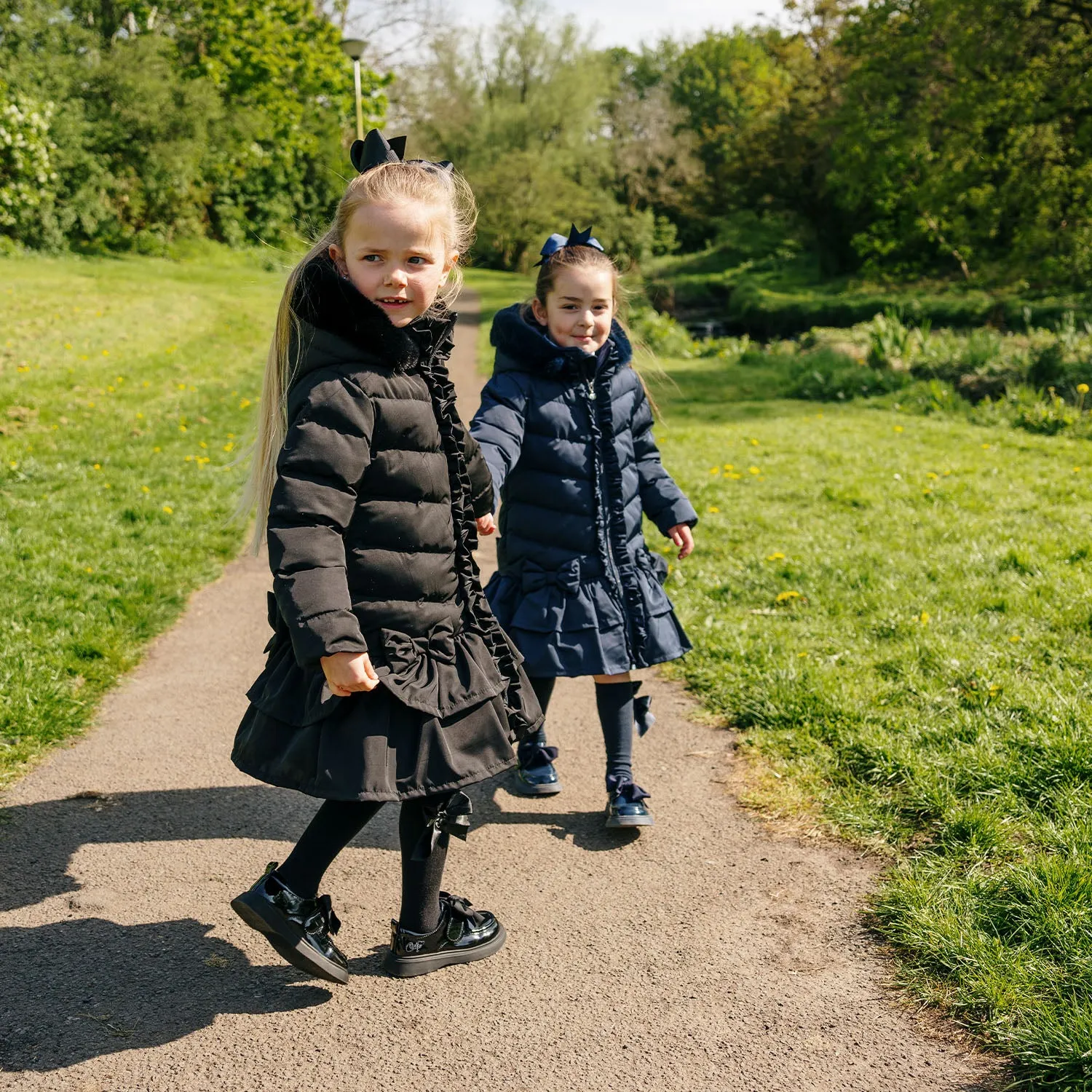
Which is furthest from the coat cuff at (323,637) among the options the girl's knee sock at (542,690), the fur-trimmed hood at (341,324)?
the girl's knee sock at (542,690)

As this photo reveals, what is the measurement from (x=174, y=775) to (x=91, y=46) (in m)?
29.3

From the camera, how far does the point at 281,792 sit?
149 inches

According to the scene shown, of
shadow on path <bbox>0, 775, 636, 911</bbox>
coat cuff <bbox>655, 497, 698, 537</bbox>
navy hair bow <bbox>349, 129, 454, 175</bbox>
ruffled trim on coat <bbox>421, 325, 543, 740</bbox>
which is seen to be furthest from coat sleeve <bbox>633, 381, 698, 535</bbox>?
navy hair bow <bbox>349, 129, 454, 175</bbox>

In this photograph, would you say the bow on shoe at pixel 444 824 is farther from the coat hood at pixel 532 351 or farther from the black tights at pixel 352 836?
the coat hood at pixel 532 351

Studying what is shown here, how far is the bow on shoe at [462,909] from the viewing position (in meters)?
2.83

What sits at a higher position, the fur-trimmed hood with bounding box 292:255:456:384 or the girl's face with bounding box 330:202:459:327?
the girl's face with bounding box 330:202:459:327

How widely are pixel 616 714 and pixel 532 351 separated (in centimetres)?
124

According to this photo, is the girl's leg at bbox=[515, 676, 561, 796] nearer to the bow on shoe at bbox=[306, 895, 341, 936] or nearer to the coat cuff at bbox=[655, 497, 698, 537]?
the coat cuff at bbox=[655, 497, 698, 537]

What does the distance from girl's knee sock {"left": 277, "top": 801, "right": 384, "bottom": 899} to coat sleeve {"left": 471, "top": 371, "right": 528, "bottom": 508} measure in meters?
1.12

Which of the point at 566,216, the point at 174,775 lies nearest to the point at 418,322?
the point at 174,775

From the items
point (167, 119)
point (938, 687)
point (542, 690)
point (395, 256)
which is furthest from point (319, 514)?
point (167, 119)

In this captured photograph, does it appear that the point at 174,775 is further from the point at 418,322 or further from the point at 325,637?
the point at 418,322

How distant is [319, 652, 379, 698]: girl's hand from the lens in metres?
2.40

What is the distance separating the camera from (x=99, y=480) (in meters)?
7.89
